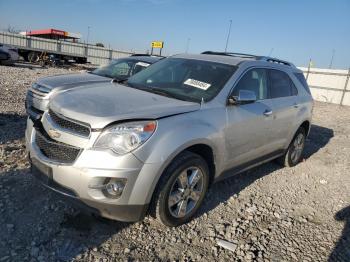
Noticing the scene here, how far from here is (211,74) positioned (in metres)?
4.23

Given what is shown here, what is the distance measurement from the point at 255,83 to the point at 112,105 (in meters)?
2.16

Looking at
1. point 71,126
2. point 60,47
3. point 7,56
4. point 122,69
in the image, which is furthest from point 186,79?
point 60,47

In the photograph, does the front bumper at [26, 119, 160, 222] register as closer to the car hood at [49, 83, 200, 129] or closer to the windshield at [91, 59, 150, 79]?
the car hood at [49, 83, 200, 129]

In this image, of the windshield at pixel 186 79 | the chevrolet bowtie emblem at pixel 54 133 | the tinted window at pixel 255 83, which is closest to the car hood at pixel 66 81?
Result: the windshield at pixel 186 79

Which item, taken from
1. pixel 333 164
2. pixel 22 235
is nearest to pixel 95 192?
pixel 22 235

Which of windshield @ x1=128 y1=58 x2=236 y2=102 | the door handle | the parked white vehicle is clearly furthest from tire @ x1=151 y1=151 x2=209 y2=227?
the parked white vehicle

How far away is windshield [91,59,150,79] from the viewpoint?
755 cm

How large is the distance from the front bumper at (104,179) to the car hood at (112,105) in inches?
12.9

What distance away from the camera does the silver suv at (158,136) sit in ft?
Answer: 9.76

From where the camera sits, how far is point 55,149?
3184 millimetres

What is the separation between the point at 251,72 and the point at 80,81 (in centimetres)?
335

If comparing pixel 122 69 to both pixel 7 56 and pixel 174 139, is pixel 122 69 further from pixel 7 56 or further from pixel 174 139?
pixel 7 56

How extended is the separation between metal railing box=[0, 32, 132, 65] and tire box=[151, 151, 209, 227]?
86.0 feet

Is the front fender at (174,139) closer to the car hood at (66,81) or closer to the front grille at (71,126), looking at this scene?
the front grille at (71,126)
